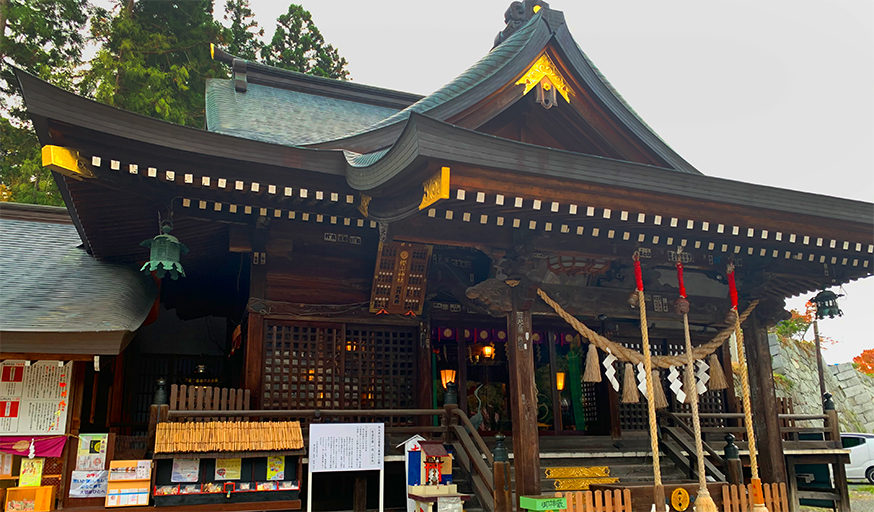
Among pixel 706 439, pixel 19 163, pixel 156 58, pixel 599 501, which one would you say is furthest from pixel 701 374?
pixel 156 58

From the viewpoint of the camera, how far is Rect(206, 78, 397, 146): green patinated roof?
415 inches

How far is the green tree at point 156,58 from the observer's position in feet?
58.2

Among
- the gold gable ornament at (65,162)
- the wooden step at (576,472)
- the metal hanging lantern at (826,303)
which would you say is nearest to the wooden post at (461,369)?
the wooden step at (576,472)

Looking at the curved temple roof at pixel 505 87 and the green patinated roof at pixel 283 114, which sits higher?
the green patinated roof at pixel 283 114

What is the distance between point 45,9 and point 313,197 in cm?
1663

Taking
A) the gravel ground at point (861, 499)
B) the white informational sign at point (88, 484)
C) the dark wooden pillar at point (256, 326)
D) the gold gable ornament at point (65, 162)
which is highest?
the gold gable ornament at point (65, 162)

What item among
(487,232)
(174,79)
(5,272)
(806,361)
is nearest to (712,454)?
(487,232)

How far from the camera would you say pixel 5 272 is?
26.3 feet

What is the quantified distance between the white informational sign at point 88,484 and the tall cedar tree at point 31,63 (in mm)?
13123

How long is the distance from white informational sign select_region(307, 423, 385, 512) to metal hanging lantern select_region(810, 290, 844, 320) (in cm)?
646

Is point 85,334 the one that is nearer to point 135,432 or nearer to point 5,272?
point 5,272

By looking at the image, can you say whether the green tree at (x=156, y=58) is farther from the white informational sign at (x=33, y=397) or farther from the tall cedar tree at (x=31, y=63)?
the white informational sign at (x=33, y=397)

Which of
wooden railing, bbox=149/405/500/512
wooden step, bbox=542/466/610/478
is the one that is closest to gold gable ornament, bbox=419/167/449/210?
wooden railing, bbox=149/405/500/512

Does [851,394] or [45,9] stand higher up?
[45,9]
